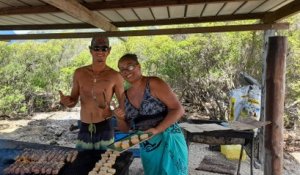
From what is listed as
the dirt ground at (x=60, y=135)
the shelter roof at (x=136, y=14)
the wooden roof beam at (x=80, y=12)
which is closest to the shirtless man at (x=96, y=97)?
the wooden roof beam at (x=80, y=12)

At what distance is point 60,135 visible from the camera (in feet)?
26.0

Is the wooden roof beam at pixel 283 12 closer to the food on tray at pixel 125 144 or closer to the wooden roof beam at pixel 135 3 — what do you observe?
the wooden roof beam at pixel 135 3

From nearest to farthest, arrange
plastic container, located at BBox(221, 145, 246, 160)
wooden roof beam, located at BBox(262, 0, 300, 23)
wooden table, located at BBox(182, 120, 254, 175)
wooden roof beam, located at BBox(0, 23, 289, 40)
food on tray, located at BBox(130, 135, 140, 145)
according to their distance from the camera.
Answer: food on tray, located at BBox(130, 135, 140, 145), wooden roof beam, located at BBox(262, 0, 300, 23), wooden roof beam, located at BBox(0, 23, 289, 40), wooden table, located at BBox(182, 120, 254, 175), plastic container, located at BBox(221, 145, 246, 160)

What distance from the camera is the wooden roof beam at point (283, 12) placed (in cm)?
352

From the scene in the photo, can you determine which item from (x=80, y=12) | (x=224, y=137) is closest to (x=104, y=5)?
(x=80, y=12)

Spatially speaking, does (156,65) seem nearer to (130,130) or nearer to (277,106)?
(277,106)

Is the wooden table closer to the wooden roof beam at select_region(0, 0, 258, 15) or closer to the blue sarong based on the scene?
the blue sarong

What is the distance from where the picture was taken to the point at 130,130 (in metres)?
3.12

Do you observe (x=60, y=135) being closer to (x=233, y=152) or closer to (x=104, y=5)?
(x=233, y=152)

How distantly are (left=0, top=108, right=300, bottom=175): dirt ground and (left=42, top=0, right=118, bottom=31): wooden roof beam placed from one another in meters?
2.66

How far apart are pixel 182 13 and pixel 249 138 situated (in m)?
2.06

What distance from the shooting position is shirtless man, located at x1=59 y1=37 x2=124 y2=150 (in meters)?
3.69

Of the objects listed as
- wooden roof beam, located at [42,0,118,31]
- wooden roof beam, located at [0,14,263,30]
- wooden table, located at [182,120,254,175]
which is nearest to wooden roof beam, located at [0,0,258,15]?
wooden roof beam, located at [42,0,118,31]

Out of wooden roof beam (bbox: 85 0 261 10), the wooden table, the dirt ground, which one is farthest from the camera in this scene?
the dirt ground
